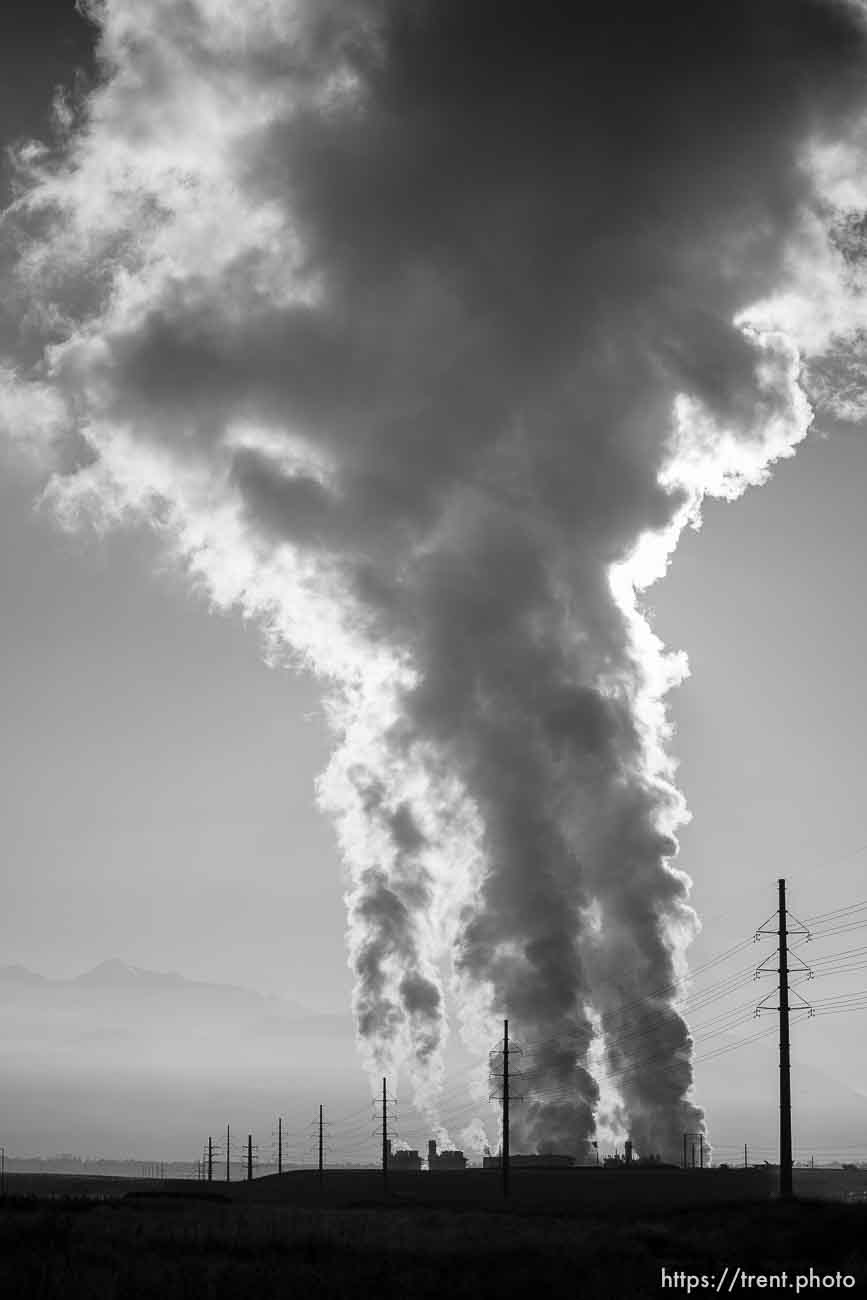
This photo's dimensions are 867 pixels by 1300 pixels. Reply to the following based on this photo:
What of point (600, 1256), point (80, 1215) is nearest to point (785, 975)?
point (600, 1256)

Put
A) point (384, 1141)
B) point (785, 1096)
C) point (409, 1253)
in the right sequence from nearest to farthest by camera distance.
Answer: point (409, 1253) < point (785, 1096) < point (384, 1141)

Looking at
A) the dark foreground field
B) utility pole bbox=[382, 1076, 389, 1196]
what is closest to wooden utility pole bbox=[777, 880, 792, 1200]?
Result: the dark foreground field

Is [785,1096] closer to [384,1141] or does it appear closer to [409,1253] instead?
[409,1253]

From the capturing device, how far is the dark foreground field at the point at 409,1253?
23344 millimetres

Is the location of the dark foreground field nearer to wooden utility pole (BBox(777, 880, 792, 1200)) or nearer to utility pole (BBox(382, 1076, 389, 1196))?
wooden utility pole (BBox(777, 880, 792, 1200))

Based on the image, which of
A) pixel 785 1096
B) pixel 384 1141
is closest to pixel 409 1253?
pixel 785 1096

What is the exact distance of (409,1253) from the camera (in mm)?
29516

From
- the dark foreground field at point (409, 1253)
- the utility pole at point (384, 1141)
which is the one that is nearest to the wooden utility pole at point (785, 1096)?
the dark foreground field at point (409, 1253)

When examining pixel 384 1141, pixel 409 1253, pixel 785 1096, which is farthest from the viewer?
pixel 384 1141

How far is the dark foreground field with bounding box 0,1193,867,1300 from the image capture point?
23.3 m

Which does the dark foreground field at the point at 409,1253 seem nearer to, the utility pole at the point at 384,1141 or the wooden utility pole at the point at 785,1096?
the wooden utility pole at the point at 785,1096

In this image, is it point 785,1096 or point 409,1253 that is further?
point 785,1096

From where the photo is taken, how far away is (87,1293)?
21.5 metres

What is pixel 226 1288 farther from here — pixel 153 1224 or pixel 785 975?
pixel 785 975
